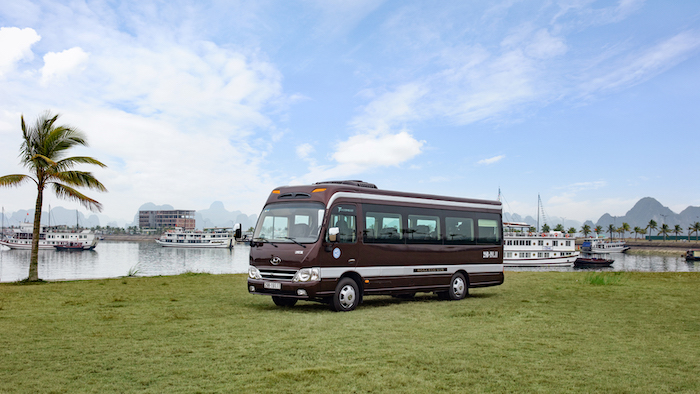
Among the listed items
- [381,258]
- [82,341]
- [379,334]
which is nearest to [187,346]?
[82,341]

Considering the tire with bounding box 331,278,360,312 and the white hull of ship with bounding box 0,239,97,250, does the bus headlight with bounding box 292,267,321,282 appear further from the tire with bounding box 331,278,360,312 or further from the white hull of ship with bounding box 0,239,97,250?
the white hull of ship with bounding box 0,239,97,250

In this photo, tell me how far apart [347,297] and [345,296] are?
7 centimetres

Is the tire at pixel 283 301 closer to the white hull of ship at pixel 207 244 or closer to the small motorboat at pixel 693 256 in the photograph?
the small motorboat at pixel 693 256

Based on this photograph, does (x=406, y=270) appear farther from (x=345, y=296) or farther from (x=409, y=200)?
(x=345, y=296)

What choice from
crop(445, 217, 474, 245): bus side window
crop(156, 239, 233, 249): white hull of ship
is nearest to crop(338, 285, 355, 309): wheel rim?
crop(445, 217, 474, 245): bus side window

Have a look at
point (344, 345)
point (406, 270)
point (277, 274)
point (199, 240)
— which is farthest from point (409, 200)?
point (199, 240)

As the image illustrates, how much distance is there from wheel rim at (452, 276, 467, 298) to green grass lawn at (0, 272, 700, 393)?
0.94 metres

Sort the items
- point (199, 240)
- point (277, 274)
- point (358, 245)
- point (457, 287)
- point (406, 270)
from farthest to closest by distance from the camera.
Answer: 1. point (199, 240)
2. point (457, 287)
3. point (406, 270)
4. point (358, 245)
5. point (277, 274)

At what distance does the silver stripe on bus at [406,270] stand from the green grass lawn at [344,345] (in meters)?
0.90

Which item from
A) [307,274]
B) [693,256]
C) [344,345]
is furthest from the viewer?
[693,256]

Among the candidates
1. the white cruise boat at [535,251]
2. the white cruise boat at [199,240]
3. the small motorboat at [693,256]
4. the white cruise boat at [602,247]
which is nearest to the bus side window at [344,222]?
the white cruise boat at [535,251]

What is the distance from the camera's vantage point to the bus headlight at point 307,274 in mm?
11656

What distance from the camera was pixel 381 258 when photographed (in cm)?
1325

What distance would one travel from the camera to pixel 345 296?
12297mm
